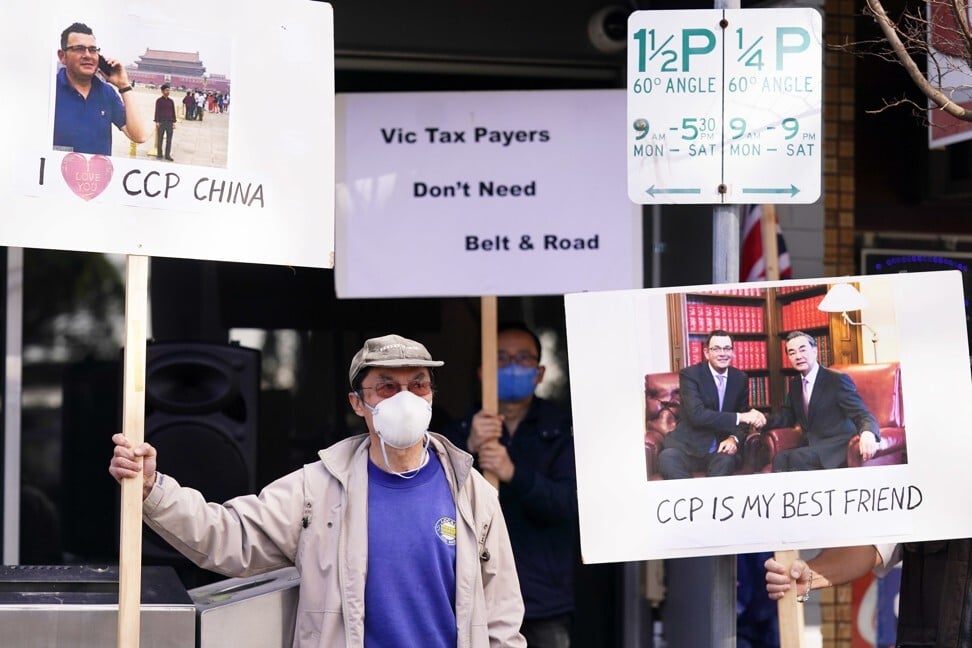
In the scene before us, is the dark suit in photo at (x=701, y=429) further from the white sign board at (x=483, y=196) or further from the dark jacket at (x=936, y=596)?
the white sign board at (x=483, y=196)

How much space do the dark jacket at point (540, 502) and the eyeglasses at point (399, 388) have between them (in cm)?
137

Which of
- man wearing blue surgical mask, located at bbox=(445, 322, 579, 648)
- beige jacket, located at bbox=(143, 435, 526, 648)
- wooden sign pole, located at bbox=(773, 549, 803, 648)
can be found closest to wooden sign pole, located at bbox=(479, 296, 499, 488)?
man wearing blue surgical mask, located at bbox=(445, 322, 579, 648)

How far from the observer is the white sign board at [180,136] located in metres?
3.44

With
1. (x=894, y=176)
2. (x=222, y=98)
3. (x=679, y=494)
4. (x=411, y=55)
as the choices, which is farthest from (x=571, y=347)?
(x=894, y=176)

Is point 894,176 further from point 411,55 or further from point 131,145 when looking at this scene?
point 131,145

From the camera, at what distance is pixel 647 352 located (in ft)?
12.3

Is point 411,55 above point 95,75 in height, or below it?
above

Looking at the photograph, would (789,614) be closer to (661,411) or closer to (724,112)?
(661,411)

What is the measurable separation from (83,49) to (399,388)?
1144 mm

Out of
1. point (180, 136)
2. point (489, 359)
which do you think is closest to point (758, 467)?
point (489, 359)

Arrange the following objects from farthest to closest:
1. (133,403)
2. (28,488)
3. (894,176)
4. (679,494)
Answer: (894,176), (28,488), (679,494), (133,403)

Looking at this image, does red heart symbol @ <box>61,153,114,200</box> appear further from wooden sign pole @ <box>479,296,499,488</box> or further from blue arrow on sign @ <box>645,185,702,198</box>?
wooden sign pole @ <box>479,296,499,488</box>

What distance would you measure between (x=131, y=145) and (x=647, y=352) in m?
1.38

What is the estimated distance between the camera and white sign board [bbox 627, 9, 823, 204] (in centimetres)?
384
